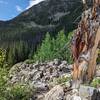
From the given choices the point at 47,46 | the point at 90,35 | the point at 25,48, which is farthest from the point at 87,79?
the point at 25,48

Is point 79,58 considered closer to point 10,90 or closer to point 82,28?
point 82,28

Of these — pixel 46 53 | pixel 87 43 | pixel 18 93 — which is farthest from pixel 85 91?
pixel 46 53

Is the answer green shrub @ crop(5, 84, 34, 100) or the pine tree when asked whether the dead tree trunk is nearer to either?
green shrub @ crop(5, 84, 34, 100)

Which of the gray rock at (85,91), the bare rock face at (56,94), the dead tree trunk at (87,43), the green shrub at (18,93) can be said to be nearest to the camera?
the gray rock at (85,91)

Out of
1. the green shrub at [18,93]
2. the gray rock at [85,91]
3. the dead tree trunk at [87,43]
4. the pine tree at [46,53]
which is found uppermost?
the dead tree trunk at [87,43]

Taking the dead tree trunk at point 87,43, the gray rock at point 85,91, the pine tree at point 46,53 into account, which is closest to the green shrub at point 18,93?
the dead tree trunk at point 87,43

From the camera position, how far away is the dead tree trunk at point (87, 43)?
69.4 feet

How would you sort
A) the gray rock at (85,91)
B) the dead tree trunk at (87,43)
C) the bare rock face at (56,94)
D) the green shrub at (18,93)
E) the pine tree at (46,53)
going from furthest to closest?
1. the pine tree at (46,53)
2. the green shrub at (18,93)
3. the bare rock face at (56,94)
4. the dead tree trunk at (87,43)
5. the gray rock at (85,91)

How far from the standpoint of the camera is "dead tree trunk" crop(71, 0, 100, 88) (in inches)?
832

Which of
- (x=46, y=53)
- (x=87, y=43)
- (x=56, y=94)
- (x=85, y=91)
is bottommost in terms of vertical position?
(x=46, y=53)

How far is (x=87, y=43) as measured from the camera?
838 inches

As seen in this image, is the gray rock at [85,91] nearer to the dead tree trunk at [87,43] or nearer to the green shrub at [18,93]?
the dead tree trunk at [87,43]

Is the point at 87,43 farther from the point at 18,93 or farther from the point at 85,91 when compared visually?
the point at 18,93

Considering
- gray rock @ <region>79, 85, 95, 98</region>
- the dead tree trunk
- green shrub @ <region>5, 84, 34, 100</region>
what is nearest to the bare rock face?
the dead tree trunk
